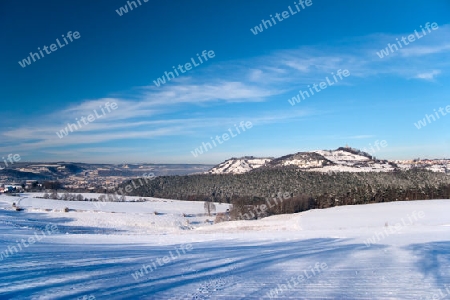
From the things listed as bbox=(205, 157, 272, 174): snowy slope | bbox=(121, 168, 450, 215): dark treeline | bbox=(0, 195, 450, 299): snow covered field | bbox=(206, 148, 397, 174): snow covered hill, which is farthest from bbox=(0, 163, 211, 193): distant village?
bbox=(0, 195, 450, 299): snow covered field

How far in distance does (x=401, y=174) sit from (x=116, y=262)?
332ft

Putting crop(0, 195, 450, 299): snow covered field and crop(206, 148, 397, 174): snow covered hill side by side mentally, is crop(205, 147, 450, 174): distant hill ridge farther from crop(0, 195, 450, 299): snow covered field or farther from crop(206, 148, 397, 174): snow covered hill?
crop(0, 195, 450, 299): snow covered field

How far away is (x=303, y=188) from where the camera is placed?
10012cm

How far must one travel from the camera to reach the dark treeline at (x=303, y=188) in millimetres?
73562

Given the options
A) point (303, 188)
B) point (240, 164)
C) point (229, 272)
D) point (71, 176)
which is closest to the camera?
point (229, 272)

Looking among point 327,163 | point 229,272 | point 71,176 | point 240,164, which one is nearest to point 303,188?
point 327,163

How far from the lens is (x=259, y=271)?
36.7ft

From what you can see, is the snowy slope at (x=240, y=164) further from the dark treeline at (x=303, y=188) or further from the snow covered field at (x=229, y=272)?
the snow covered field at (x=229, y=272)

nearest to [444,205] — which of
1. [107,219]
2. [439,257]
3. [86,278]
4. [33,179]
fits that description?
[439,257]

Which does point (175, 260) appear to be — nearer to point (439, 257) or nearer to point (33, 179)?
point (439, 257)

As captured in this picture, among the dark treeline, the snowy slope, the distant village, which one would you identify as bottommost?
the dark treeline

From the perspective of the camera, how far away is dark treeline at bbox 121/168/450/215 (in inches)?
2896

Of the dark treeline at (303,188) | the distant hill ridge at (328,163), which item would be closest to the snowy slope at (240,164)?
the distant hill ridge at (328,163)

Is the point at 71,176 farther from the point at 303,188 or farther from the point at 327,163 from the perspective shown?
the point at 327,163
